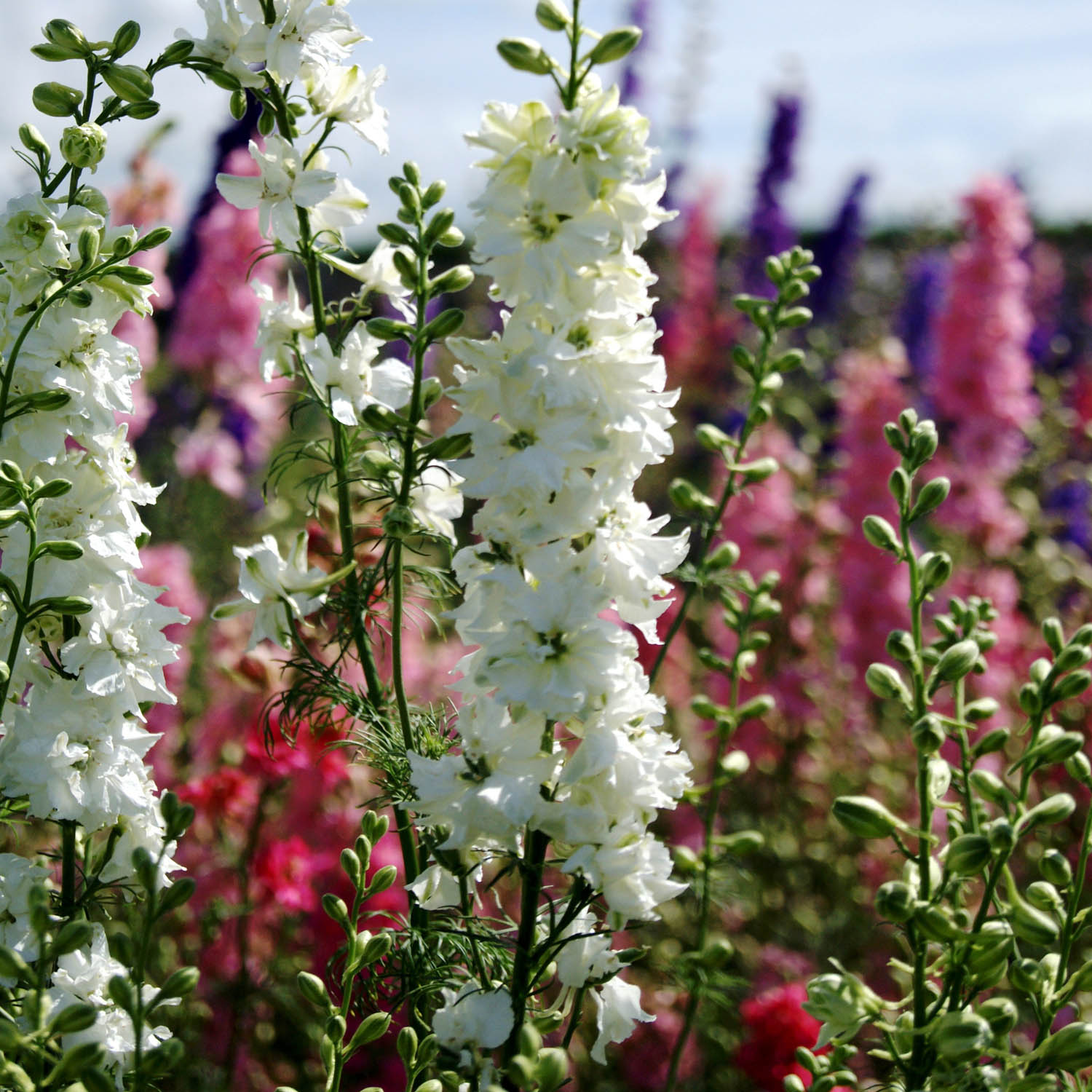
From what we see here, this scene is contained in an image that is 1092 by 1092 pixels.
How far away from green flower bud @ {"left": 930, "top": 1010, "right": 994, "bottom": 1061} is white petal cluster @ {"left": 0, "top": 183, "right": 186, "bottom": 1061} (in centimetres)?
69

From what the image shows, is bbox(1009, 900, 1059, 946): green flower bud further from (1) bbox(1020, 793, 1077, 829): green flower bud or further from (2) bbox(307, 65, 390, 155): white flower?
(2) bbox(307, 65, 390, 155): white flower

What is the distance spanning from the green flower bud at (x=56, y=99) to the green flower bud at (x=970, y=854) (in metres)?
1.05

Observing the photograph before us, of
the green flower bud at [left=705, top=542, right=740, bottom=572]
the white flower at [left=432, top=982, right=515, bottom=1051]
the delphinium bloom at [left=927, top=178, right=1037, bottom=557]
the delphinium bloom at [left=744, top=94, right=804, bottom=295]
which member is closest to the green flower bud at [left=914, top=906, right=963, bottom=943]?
the white flower at [left=432, top=982, right=515, bottom=1051]

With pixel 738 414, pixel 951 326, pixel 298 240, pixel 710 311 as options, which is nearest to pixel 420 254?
pixel 298 240

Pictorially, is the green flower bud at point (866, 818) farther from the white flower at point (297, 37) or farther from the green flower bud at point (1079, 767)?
the white flower at point (297, 37)

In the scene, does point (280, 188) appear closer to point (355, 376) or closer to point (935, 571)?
point (355, 376)

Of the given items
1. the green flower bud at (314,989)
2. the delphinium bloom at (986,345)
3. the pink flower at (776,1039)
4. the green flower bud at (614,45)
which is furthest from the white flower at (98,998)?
the delphinium bloom at (986,345)

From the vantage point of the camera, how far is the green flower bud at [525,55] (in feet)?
3.22

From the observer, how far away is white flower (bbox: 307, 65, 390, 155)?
1.15 m

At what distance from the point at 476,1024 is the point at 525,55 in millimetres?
820

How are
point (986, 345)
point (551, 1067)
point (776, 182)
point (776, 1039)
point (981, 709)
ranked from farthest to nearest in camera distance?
point (776, 182)
point (986, 345)
point (776, 1039)
point (981, 709)
point (551, 1067)

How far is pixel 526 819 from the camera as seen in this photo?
91 centimetres

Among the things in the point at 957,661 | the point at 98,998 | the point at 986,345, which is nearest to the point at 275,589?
the point at 98,998

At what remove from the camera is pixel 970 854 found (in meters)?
0.92
